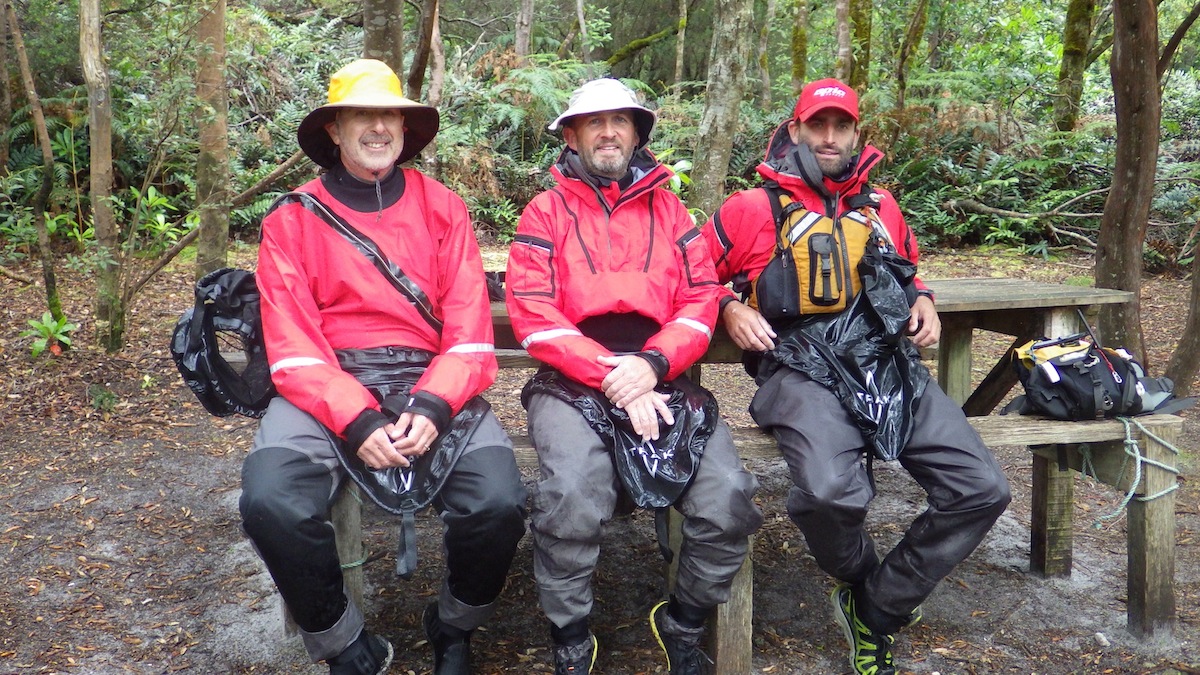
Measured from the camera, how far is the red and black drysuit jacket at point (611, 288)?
3336mm

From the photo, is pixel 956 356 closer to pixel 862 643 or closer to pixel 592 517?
pixel 862 643

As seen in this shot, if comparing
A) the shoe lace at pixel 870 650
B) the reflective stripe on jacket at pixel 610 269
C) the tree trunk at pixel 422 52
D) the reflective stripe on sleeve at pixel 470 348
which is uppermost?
the tree trunk at pixel 422 52

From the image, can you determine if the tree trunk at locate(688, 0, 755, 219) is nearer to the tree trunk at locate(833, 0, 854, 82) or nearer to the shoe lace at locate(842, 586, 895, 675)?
the tree trunk at locate(833, 0, 854, 82)

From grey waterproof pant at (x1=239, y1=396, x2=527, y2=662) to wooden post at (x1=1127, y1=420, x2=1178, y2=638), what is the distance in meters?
2.50

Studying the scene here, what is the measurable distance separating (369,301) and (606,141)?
3.67 ft

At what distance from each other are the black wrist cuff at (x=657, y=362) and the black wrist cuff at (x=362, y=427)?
0.95m

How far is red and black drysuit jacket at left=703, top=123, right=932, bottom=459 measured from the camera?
3.43m

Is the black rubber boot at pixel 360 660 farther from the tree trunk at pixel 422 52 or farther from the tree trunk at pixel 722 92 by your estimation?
the tree trunk at pixel 722 92

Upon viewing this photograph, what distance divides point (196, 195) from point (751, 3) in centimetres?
459

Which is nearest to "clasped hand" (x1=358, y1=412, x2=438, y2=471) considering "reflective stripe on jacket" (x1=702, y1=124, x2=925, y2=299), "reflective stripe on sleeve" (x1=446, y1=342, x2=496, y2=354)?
"reflective stripe on sleeve" (x1=446, y1=342, x2=496, y2=354)

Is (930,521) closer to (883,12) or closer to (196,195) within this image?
(196,195)

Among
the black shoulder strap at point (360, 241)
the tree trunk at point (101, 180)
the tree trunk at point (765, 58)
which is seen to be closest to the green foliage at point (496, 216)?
the tree trunk at point (101, 180)

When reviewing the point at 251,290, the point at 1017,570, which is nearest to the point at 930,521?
the point at 1017,570

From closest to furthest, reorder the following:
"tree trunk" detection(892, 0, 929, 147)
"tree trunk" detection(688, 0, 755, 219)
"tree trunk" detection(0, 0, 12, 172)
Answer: "tree trunk" detection(0, 0, 12, 172) → "tree trunk" detection(688, 0, 755, 219) → "tree trunk" detection(892, 0, 929, 147)
